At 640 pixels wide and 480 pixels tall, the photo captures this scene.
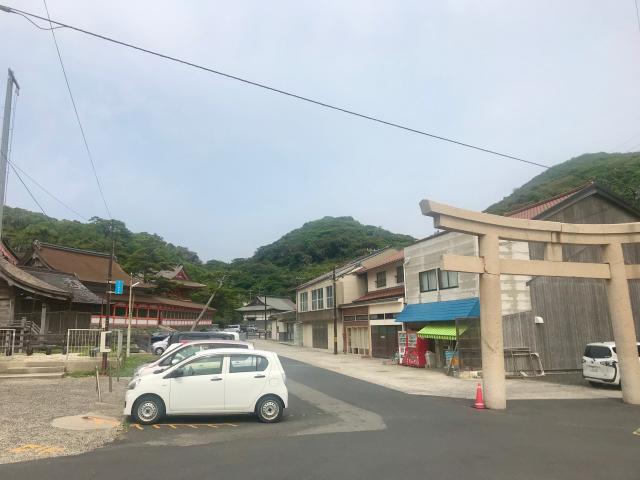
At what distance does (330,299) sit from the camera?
43625 mm

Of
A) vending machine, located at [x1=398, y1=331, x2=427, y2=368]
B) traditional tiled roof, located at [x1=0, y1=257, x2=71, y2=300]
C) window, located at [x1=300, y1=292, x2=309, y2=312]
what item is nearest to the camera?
traditional tiled roof, located at [x1=0, y1=257, x2=71, y2=300]

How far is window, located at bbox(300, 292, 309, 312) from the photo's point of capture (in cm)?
5106

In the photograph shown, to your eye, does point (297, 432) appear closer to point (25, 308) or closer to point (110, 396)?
point (110, 396)

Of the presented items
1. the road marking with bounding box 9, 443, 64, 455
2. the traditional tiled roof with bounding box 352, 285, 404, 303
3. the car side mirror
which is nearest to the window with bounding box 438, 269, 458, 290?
the traditional tiled roof with bounding box 352, 285, 404, 303

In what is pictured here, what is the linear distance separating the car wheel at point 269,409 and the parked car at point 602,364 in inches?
490

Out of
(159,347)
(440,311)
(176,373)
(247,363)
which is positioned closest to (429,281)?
(440,311)

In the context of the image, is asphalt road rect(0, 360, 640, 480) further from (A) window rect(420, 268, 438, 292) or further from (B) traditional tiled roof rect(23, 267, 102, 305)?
(B) traditional tiled roof rect(23, 267, 102, 305)

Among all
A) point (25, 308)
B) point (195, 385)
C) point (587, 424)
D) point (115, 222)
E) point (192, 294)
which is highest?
point (115, 222)

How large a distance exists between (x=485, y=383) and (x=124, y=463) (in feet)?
31.9

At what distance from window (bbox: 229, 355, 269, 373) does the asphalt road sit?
1139 millimetres

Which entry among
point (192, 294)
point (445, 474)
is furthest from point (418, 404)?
point (192, 294)

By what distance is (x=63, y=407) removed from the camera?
12391 millimetres

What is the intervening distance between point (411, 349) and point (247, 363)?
1720cm

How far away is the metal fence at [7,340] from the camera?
65.5ft
